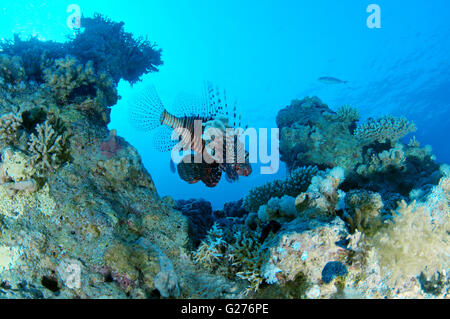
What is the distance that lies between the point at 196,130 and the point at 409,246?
278 cm

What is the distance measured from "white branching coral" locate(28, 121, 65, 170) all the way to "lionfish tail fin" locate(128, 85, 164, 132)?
1.40m

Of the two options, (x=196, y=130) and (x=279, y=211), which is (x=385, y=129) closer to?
(x=279, y=211)

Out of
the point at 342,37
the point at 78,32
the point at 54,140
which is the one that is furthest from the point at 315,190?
the point at 342,37

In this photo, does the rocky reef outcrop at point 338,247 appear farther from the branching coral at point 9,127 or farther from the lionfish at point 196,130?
the branching coral at point 9,127

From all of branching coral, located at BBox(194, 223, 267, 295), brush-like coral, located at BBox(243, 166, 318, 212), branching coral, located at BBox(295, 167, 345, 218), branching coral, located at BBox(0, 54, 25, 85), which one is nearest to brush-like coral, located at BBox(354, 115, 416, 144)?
brush-like coral, located at BBox(243, 166, 318, 212)

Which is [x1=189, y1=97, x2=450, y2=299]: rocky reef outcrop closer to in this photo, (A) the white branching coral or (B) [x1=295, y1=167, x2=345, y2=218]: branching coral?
(B) [x1=295, y1=167, x2=345, y2=218]: branching coral

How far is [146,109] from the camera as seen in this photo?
13.4ft

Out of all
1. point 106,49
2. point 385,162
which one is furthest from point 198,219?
point 106,49

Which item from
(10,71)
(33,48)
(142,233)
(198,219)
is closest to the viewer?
(142,233)

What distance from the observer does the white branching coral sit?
2.65m

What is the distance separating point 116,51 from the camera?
8.12 m

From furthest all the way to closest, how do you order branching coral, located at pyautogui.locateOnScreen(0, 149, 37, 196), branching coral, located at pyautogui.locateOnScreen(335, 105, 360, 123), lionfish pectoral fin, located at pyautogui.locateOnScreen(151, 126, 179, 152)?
branching coral, located at pyautogui.locateOnScreen(335, 105, 360, 123), lionfish pectoral fin, located at pyautogui.locateOnScreen(151, 126, 179, 152), branching coral, located at pyautogui.locateOnScreen(0, 149, 37, 196)

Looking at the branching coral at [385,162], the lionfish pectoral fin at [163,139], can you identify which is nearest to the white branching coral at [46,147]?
the lionfish pectoral fin at [163,139]

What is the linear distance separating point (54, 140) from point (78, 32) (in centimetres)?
728
